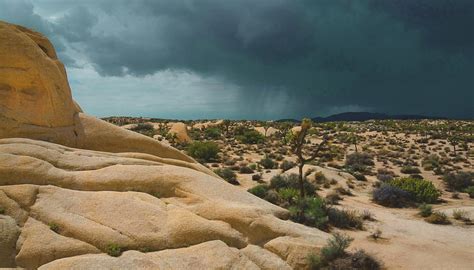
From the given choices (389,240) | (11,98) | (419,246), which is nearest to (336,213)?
(389,240)

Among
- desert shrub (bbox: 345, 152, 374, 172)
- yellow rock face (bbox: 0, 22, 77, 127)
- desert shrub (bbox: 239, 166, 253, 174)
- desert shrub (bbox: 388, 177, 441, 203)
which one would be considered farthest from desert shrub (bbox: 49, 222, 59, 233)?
desert shrub (bbox: 345, 152, 374, 172)

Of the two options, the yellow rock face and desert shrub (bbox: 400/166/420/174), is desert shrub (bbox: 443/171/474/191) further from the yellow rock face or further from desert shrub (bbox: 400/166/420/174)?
the yellow rock face

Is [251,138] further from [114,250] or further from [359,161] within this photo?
[114,250]

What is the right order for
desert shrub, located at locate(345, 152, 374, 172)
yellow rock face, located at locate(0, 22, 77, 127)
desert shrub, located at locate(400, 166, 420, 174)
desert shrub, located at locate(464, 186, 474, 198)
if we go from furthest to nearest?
desert shrub, located at locate(345, 152, 374, 172)
desert shrub, located at locate(400, 166, 420, 174)
desert shrub, located at locate(464, 186, 474, 198)
yellow rock face, located at locate(0, 22, 77, 127)

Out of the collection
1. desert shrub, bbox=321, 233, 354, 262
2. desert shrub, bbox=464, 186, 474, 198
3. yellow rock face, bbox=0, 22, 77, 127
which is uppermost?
yellow rock face, bbox=0, 22, 77, 127

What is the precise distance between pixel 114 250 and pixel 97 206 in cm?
202

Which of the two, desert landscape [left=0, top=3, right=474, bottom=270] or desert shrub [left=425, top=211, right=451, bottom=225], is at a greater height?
desert landscape [left=0, top=3, right=474, bottom=270]

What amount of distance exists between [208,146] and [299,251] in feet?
102

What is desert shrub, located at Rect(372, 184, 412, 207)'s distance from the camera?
24.4 m

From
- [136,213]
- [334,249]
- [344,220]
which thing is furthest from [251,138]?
[136,213]

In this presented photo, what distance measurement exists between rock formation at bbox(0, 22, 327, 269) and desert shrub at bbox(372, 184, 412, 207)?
12.9 meters

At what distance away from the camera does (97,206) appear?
11359mm

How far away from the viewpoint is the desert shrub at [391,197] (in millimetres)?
24391

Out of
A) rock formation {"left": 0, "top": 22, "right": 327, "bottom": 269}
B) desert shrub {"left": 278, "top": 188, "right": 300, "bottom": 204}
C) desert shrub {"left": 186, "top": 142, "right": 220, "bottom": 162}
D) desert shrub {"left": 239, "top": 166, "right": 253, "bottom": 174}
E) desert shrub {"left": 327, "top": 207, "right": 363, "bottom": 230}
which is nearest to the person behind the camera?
rock formation {"left": 0, "top": 22, "right": 327, "bottom": 269}
